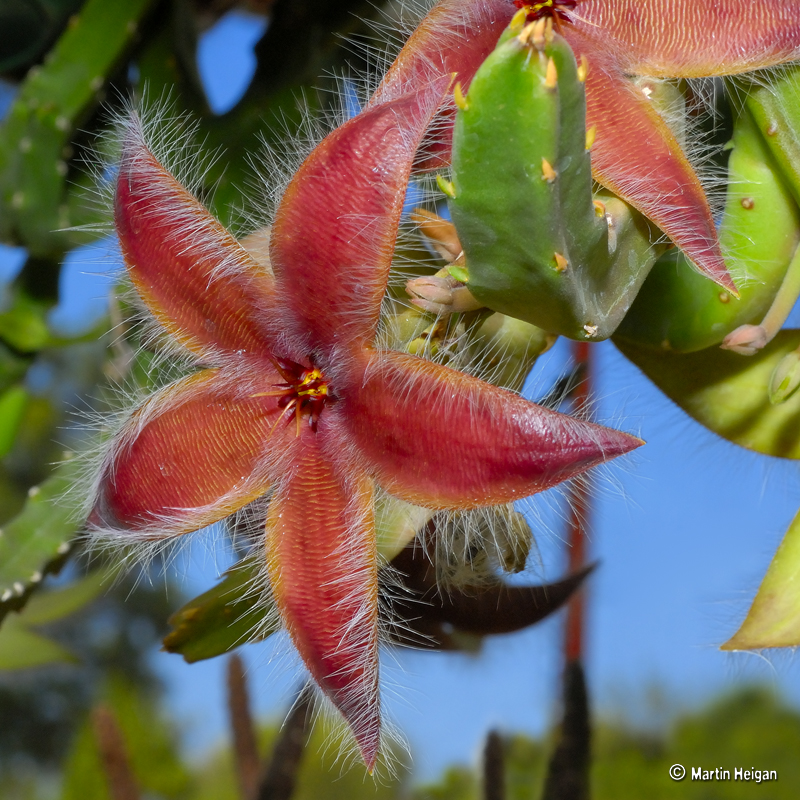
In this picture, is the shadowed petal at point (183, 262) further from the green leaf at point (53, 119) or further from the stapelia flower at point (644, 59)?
the green leaf at point (53, 119)

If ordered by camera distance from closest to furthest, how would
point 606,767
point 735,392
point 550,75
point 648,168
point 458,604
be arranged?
point 550,75, point 648,168, point 735,392, point 458,604, point 606,767

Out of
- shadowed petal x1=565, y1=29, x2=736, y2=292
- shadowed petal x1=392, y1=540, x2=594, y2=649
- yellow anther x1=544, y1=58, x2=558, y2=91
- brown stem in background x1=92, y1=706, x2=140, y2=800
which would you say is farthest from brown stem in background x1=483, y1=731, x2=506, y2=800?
yellow anther x1=544, y1=58, x2=558, y2=91

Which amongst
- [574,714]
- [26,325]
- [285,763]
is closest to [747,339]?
[574,714]

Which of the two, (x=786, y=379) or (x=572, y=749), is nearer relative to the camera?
(x=786, y=379)

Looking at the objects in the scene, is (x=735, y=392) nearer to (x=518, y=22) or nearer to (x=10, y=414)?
(x=518, y=22)

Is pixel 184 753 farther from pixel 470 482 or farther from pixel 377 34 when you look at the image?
pixel 377 34

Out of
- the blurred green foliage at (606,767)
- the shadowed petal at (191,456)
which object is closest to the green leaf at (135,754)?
the blurred green foliage at (606,767)

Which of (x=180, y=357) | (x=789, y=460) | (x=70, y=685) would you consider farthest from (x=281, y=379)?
(x=70, y=685)
